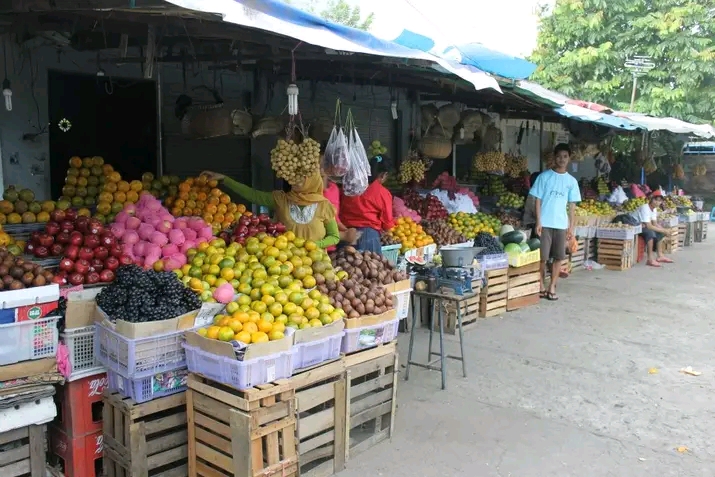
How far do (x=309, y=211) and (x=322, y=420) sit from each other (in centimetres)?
213

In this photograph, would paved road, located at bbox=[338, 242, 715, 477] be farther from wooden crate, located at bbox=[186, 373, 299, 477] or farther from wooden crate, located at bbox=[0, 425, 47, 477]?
wooden crate, located at bbox=[0, 425, 47, 477]

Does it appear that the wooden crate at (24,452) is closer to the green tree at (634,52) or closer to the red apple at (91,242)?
the red apple at (91,242)

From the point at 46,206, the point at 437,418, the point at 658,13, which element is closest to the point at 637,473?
the point at 437,418

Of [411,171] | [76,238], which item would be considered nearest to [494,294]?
[411,171]

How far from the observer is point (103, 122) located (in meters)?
6.55

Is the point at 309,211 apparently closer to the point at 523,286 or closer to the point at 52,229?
the point at 52,229

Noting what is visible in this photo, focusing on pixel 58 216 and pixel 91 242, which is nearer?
pixel 91 242

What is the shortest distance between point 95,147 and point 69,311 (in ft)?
11.3

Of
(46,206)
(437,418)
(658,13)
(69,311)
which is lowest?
(437,418)

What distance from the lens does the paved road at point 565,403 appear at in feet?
12.7

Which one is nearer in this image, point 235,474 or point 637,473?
point 235,474

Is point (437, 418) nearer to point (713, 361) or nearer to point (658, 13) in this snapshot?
point (713, 361)

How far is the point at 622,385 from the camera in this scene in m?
5.23

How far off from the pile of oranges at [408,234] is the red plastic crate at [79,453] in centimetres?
395
